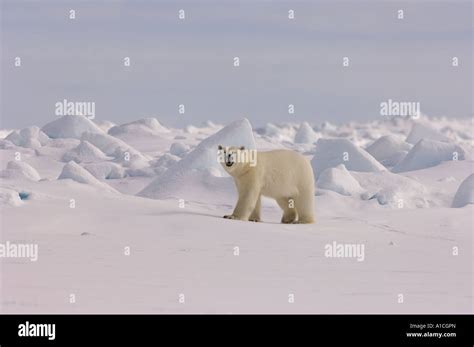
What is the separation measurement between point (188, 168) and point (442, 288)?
33.8 ft

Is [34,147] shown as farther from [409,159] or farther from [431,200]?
[431,200]

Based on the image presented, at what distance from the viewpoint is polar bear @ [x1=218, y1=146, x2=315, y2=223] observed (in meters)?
9.85

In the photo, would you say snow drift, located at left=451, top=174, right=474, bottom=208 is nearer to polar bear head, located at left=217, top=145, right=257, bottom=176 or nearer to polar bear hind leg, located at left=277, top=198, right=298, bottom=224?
polar bear hind leg, located at left=277, top=198, right=298, bottom=224

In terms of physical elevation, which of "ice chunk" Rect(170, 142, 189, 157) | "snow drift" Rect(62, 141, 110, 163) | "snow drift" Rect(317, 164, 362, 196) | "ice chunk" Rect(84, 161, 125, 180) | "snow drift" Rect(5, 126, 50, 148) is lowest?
"snow drift" Rect(317, 164, 362, 196)

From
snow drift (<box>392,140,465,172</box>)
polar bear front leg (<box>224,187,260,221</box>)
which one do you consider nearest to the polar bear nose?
polar bear front leg (<box>224,187,260,221</box>)

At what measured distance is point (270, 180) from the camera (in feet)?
33.4

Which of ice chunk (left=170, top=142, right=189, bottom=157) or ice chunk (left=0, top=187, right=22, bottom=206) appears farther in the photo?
ice chunk (left=170, top=142, right=189, bottom=157)

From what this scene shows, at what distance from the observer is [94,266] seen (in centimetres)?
730

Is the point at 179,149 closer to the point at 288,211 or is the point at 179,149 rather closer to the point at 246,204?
the point at 288,211

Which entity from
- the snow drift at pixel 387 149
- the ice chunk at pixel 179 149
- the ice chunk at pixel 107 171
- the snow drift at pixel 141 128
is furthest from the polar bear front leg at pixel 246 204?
the snow drift at pixel 141 128

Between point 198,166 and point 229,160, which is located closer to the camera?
point 229,160

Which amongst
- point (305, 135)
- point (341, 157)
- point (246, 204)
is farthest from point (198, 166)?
point (305, 135)

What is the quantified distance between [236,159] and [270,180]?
2.12ft

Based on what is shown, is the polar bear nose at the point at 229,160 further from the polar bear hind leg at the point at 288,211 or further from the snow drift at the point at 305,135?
the snow drift at the point at 305,135
